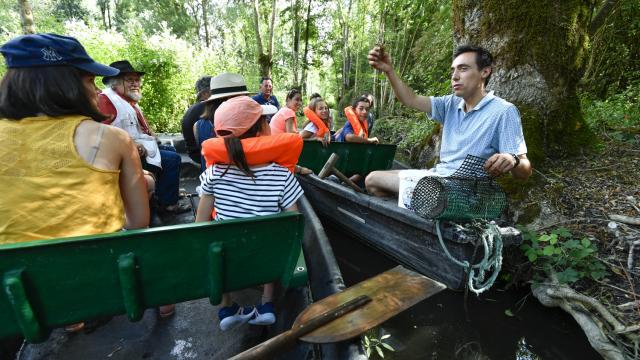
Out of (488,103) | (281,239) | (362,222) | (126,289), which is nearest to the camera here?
(126,289)

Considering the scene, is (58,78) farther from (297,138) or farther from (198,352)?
(198,352)

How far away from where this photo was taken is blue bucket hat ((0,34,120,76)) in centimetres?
129

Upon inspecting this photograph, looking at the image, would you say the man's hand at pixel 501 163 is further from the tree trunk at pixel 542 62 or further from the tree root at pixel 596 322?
the tree trunk at pixel 542 62

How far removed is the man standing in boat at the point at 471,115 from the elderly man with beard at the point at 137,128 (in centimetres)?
240

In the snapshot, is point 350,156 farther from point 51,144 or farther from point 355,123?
point 51,144

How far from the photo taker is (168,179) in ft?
12.0

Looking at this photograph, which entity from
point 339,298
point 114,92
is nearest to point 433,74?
point 114,92

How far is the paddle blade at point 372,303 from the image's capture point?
4.64 ft

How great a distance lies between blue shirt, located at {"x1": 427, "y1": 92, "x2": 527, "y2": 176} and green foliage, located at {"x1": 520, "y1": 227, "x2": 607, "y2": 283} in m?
Result: 0.93

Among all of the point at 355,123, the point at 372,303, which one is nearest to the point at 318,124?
the point at 355,123

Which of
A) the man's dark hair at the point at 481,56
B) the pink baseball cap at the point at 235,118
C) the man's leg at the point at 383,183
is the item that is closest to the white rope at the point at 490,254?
the man's leg at the point at 383,183

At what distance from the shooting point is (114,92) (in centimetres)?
329

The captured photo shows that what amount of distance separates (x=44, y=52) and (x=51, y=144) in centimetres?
38

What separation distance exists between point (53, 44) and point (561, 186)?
4424 mm
